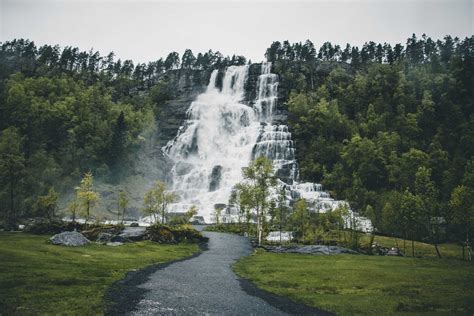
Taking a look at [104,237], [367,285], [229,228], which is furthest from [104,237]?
[229,228]

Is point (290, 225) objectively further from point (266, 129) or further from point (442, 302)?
point (266, 129)

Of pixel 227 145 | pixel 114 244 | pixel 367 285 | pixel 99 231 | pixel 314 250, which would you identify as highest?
pixel 227 145

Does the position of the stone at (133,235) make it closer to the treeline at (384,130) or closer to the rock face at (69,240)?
the rock face at (69,240)

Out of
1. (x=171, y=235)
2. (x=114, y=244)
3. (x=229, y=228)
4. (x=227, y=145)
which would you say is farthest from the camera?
(x=227, y=145)

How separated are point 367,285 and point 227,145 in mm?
133346

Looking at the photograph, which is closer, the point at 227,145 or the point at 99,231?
the point at 99,231

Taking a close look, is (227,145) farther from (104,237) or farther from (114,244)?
(114,244)

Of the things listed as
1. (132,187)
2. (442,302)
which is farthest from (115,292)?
(132,187)

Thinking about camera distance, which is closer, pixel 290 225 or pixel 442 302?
pixel 442 302

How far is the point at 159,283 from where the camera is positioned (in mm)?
30188

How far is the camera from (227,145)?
161m

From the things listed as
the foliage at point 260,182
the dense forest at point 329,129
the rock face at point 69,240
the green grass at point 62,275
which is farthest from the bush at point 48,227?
the foliage at point 260,182

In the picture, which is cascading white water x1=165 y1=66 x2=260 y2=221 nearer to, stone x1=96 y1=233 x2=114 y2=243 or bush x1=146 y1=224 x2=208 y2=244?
bush x1=146 y1=224 x2=208 y2=244

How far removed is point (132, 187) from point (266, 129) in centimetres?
6395
